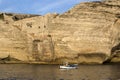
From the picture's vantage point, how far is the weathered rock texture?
87.6 metres

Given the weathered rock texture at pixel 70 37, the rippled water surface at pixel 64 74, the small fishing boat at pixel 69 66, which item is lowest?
the small fishing boat at pixel 69 66

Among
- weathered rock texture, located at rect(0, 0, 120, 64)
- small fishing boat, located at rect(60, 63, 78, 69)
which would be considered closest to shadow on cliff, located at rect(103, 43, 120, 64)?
weathered rock texture, located at rect(0, 0, 120, 64)

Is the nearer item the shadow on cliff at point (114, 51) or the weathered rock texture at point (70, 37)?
the weathered rock texture at point (70, 37)

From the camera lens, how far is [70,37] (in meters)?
89.2

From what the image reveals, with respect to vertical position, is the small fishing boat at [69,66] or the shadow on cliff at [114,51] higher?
the shadow on cliff at [114,51]

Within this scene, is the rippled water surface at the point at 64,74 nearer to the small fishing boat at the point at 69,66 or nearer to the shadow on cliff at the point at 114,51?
the small fishing boat at the point at 69,66

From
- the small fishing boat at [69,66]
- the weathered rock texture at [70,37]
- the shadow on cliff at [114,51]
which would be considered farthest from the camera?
the shadow on cliff at [114,51]

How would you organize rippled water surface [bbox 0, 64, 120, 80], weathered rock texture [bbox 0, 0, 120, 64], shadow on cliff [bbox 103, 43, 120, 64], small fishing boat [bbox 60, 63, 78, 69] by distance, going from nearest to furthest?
1. rippled water surface [bbox 0, 64, 120, 80]
2. small fishing boat [bbox 60, 63, 78, 69]
3. weathered rock texture [bbox 0, 0, 120, 64]
4. shadow on cliff [bbox 103, 43, 120, 64]

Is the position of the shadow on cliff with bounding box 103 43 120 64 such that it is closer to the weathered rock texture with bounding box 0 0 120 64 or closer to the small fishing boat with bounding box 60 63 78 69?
the weathered rock texture with bounding box 0 0 120 64

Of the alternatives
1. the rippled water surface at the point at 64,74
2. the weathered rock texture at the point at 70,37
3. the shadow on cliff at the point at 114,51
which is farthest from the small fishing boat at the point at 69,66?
the shadow on cliff at the point at 114,51

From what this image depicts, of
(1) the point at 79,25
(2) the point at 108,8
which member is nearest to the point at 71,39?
(1) the point at 79,25

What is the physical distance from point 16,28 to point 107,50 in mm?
22544

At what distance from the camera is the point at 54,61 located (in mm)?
93125

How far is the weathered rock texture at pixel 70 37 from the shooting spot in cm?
8762
